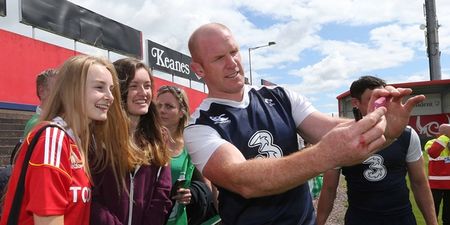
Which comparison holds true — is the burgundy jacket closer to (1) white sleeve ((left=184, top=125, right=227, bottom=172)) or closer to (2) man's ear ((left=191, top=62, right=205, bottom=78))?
(1) white sleeve ((left=184, top=125, right=227, bottom=172))

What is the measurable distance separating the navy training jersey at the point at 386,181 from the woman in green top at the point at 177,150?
138 cm

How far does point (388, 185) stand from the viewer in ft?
11.6

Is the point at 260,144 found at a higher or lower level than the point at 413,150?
higher

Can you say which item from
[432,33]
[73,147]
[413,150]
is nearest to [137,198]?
[73,147]

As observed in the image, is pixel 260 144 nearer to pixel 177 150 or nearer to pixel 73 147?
pixel 73 147

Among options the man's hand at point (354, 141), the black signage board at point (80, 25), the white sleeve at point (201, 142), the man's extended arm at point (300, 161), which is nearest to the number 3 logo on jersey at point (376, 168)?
the white sleeve at point (201, 142)

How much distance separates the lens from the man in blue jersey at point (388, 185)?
355 centimetres

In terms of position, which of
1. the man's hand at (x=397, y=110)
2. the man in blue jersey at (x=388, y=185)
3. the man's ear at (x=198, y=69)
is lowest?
the man in blue jersey at (x=388, y=185)

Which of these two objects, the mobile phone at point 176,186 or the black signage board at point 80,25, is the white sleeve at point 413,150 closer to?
the mobile phone at point 176,186

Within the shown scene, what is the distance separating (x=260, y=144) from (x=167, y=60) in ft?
88.8

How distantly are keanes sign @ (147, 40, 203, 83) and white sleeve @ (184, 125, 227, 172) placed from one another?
78.5ft

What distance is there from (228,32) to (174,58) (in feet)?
90.8

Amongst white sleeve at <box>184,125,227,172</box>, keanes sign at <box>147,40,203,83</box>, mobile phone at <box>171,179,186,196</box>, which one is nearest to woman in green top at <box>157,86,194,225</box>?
mobile phone at <box>171,179,186,196</box>

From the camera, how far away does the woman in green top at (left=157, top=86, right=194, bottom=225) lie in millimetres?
3161
